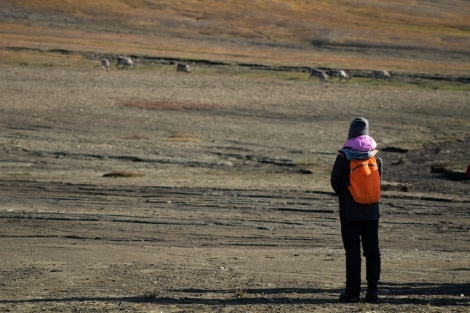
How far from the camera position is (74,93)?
32.4m

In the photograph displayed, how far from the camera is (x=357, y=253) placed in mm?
7477

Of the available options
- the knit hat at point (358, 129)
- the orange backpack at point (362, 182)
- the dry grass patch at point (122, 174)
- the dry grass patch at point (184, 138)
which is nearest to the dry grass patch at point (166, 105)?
the dry grass patch at point (184, 138)

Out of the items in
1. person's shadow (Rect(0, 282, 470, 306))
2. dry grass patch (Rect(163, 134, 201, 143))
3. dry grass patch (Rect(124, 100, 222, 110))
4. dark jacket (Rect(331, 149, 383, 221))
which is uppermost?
dark jacket (Rect(331, 149, 383, 221))

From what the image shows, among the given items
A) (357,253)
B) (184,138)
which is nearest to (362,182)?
(357,253)

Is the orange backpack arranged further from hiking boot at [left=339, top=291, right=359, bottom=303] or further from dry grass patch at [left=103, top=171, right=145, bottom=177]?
dry grass patch at [left=103, top=171, right=145, bottom=177]

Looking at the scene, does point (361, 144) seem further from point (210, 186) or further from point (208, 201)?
point (210, 186)

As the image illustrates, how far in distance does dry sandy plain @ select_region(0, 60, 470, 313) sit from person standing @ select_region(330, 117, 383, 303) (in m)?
0.27

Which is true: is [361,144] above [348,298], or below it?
above

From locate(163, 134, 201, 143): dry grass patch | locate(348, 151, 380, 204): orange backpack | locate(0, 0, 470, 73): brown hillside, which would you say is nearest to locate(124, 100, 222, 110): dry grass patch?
locate(163, 134, 201, 143): dry grass patch

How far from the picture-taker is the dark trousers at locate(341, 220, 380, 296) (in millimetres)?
7449

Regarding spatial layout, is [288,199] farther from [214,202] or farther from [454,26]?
[454,26]

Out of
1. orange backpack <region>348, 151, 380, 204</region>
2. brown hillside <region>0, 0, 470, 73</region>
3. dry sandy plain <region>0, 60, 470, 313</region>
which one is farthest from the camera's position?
brown hillside <region>0, 0, 470, 73</region>

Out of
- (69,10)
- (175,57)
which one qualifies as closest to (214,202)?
(175,57)

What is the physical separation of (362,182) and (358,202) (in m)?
0.17
